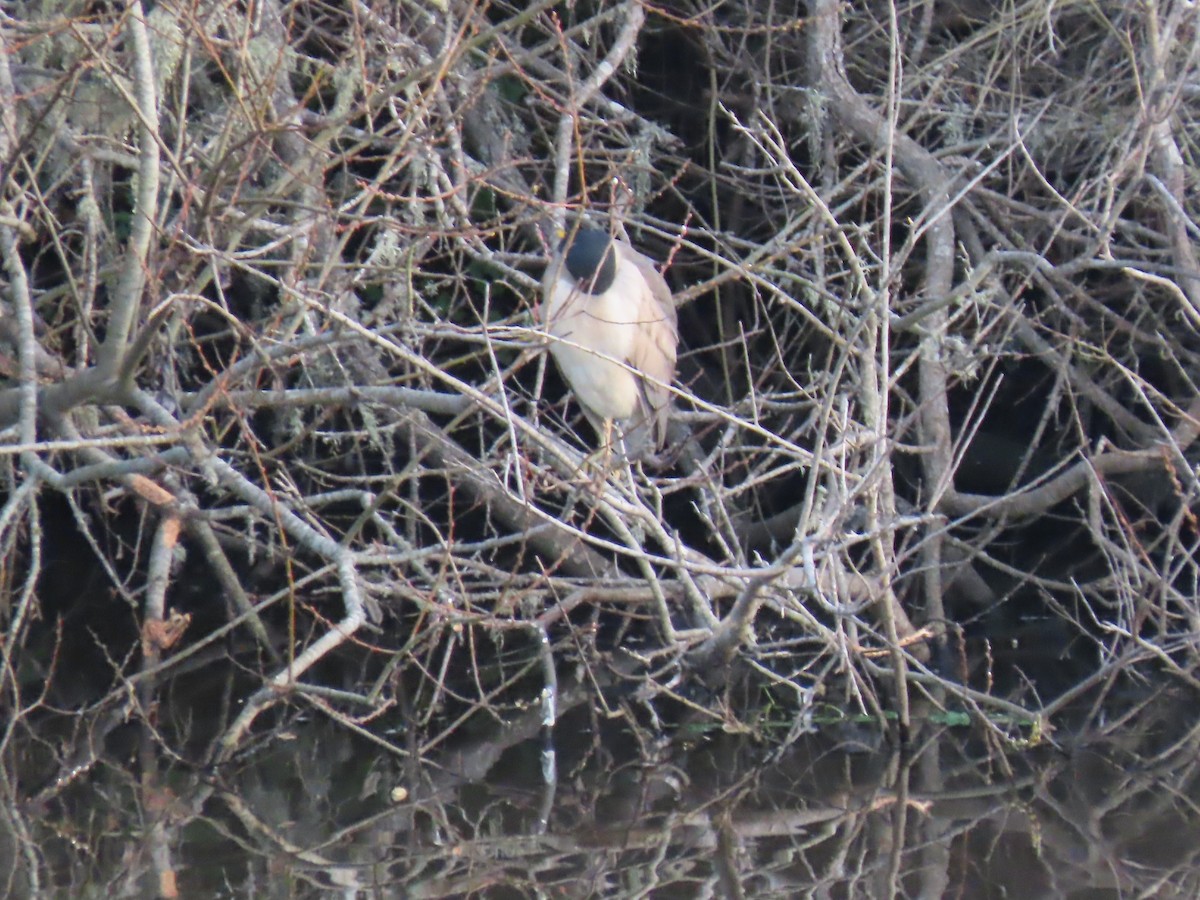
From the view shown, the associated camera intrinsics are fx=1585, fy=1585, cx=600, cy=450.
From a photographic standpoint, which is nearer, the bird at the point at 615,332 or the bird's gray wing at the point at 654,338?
the bird at the point at 615,332

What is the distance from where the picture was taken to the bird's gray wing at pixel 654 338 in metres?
4.42

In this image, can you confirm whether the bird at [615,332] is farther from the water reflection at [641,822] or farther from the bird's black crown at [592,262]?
the water reflection at [641,822]

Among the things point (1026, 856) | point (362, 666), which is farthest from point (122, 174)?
point (1026, 856)

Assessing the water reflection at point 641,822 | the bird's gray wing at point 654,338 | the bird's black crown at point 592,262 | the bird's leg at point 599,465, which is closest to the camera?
the bird's leg at point 599,465

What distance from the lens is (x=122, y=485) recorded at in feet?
14.5

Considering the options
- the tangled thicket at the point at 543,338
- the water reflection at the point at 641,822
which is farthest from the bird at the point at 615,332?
the water reflection at the point at 641,822

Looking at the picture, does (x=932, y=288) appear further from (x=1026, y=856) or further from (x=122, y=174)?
(x=122, y=174)

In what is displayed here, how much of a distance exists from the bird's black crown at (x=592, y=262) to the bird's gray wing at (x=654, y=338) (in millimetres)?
124

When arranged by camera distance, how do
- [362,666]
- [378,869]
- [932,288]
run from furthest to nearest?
[362,666] → [932,288] → [378,869]

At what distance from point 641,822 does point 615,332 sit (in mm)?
1297

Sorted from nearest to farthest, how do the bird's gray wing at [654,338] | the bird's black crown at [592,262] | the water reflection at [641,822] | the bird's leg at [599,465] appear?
Answer: 1. the bird's leg at [599,465]
2. the water reflection at [641,822]
3. the bird's black crown at [592,262]
4. the bird's gray wing at [654,338]

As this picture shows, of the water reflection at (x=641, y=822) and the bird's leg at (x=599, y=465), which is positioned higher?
the bird's leg at (x=599, y=465)

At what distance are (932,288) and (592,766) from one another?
5.71 ft

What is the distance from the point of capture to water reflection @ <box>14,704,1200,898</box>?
A: 3.52 meters
